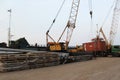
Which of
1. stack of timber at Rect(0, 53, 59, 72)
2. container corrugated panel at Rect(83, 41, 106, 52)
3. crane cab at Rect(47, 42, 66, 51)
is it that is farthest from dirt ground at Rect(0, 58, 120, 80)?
container corrugated panel at Rect(83, 41, 106, 52)

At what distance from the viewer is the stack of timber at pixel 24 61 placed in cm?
2008

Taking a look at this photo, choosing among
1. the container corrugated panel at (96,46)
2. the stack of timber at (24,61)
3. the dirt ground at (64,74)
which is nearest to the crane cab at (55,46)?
the container corrugated panel at (96,46)

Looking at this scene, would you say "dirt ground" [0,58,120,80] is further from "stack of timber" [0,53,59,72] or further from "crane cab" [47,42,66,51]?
"crane cab" [47,42,66,51]

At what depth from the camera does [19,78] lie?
15148 millimetres

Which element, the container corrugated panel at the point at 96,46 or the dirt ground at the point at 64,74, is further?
the container corrugated panel at the point at 96,46

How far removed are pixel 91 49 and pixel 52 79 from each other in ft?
151

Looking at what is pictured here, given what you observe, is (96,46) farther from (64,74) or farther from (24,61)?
(64,74)

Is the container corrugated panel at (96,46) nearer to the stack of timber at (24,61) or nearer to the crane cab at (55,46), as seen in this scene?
the crane cab at (55,46)

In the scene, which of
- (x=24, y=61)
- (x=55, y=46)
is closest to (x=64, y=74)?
(x=24, y=61)

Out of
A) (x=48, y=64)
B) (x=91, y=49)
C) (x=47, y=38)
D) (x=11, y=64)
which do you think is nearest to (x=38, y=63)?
(x=48, y=64)

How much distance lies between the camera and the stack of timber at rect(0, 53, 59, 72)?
20.1m

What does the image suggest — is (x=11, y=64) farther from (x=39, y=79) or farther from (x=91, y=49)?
(x=91, y=49)

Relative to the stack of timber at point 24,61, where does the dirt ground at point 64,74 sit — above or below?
below

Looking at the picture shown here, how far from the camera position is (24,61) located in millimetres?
22250
